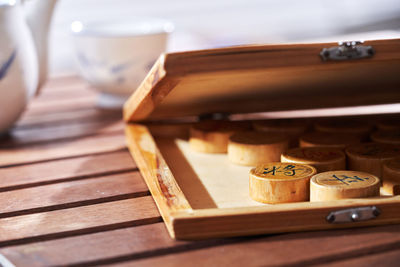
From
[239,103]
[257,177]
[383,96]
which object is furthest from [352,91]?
[257,177]

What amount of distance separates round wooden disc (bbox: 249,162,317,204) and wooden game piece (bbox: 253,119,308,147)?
0.21 m

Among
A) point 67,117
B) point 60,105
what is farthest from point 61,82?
point 67,117

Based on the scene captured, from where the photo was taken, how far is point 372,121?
35.3 inches

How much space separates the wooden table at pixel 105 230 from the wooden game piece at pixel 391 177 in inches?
3.9

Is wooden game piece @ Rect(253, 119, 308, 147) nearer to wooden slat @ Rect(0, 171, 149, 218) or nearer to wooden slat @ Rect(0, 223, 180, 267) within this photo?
wooden slat @ Rect(0, 171, 149, 218)

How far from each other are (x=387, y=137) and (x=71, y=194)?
45 centimetres

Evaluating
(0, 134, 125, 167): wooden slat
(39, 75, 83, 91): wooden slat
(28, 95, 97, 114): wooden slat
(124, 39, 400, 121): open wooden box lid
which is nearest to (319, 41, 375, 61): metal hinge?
(124, 39, 400, 121): open wooden box lid

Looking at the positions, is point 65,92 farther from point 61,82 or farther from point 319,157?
point 319,157

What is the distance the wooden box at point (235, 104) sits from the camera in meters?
0.54

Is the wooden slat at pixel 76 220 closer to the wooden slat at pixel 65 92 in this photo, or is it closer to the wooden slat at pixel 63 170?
the wooden slat at pixel 63 170

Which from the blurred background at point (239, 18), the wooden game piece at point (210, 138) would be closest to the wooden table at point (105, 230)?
the wooden game piece at point (210, 138)

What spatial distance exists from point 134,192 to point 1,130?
40cm

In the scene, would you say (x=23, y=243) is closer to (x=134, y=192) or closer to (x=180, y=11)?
(x=134, y=192)

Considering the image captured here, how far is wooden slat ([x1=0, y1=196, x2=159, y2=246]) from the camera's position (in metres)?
0.57
